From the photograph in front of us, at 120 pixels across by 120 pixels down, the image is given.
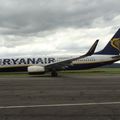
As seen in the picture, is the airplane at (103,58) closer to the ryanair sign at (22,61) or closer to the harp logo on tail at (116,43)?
the harp logo on tail at (116,43)

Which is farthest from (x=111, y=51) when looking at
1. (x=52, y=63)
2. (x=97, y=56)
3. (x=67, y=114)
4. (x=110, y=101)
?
(x=67, y=114)

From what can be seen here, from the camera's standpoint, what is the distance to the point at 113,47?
60062 millimetres

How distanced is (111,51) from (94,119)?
49139 mm

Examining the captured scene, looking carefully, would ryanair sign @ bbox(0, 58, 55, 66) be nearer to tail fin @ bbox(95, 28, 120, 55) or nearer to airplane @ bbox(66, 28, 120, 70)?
airplane @ bbox(66, 28, 120, 70)

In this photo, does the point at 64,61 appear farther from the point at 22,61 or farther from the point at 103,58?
the point at 103,58

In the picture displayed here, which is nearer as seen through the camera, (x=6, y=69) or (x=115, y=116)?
(x=115, y=116)

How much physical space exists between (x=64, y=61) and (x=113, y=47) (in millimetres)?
14852

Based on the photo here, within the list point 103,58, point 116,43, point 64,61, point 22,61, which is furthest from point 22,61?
point 116,43

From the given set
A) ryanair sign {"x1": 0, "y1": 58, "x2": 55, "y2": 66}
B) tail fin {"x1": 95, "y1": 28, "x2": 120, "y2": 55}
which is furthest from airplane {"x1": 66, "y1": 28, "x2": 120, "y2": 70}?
ryanair sign {"x1": 0, "y1": 58, "x2": 55, "y2": 66}

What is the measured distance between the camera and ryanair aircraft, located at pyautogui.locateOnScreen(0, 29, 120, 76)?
48122mm

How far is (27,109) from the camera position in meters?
14.0

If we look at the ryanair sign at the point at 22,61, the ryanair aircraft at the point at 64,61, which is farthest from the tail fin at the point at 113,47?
the ryanair sign at the point at 22,61

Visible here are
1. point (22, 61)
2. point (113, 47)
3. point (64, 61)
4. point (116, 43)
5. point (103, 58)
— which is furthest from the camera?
point (116, 43)

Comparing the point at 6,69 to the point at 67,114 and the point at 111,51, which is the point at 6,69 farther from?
the point at 67,114
